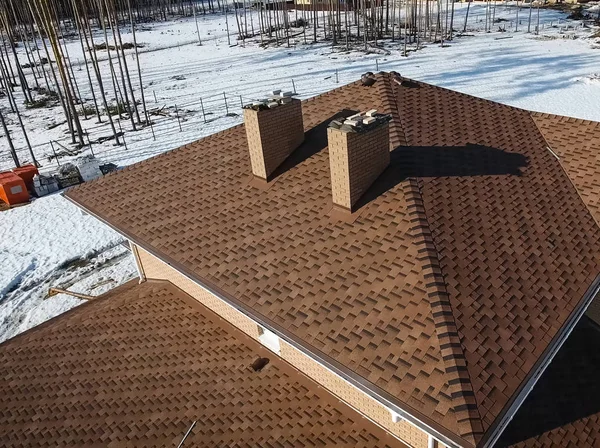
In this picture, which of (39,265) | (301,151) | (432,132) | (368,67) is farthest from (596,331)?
(368,67)

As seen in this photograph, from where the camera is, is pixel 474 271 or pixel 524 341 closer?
pixel 524 341

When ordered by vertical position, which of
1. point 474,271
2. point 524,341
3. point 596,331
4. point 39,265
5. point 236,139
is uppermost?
point 236,139

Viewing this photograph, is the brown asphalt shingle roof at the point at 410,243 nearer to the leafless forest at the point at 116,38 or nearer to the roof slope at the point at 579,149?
the roof slope at the point at 579,149

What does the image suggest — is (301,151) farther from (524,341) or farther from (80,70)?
(80,70)

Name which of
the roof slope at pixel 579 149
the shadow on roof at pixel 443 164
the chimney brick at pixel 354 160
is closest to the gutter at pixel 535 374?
the roof slope at pixel 579 149

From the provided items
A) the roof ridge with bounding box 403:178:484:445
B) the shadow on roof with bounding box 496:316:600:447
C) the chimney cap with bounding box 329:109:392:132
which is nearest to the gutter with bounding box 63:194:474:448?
the roof ridge with bounding box 403:178:484:445

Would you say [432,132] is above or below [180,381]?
above
